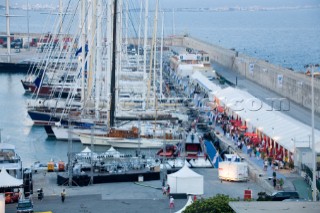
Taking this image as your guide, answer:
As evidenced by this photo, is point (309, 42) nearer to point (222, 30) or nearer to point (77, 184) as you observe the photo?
point (222, 30)

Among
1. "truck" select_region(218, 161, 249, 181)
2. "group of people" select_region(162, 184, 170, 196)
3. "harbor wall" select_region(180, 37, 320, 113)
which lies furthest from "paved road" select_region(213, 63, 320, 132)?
"group of people" select_region(162, 184, 170, 196)

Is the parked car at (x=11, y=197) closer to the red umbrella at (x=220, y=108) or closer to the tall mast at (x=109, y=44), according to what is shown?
the tall mast at (x=109, y=44)

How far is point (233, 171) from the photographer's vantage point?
74.2 feet

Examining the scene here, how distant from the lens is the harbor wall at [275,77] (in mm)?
35531

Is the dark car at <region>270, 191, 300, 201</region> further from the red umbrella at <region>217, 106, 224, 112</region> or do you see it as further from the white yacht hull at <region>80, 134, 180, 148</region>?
the red umbrella at <region>217, 106, 224, 112</region>

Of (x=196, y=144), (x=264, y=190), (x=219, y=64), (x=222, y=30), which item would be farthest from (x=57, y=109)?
(x=222, y=30)

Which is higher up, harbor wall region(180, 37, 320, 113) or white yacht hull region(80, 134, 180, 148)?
harbor wall region(180, 37, 320, 113)

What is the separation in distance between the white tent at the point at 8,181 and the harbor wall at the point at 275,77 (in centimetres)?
1440

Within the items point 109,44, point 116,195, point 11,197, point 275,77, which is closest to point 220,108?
point 109,44

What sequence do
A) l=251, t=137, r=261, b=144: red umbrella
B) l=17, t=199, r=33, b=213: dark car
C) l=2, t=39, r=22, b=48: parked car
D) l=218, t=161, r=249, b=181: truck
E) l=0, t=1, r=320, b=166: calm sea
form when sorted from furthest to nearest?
1. l=2, t=39, r=22, b=48: parked car
2. l=0, t=1, r=320, b=166: calm sea
3. l=251, t=137, r=261, b=144: red umbrella
4. l=218, t=161, r=249, b=181: truck
5. l=17, t=199, r=33, b=213: dark car

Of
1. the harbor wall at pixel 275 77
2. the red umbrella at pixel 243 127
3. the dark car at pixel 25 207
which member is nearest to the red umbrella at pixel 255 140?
the red umbrella at pixel 243 127

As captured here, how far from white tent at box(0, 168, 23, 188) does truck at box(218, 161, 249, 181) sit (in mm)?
4776

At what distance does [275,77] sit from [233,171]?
19084 millimetres

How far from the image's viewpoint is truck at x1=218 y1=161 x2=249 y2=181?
2255cm
